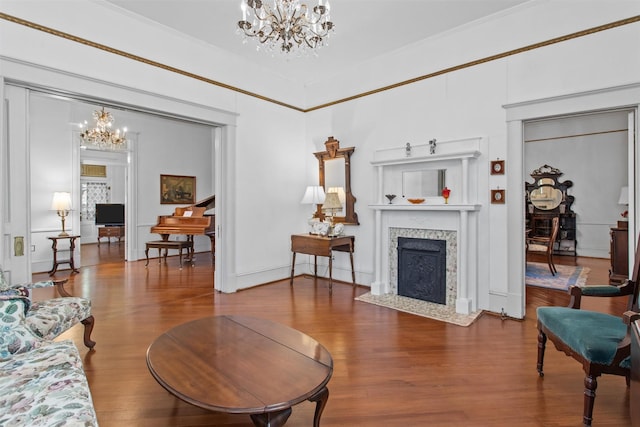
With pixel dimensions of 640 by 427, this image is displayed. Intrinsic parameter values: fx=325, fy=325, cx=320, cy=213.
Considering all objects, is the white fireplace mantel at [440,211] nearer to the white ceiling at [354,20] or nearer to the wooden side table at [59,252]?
the white ceiling at [354,20]

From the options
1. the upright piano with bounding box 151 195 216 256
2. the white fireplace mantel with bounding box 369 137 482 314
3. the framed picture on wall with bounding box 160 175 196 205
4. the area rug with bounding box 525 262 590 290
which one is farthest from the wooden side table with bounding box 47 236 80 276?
the area rug with bounding box 525 262 590 290

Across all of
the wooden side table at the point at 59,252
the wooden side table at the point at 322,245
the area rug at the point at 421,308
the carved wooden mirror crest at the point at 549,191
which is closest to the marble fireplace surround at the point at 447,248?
the area rug at the point at 421,308

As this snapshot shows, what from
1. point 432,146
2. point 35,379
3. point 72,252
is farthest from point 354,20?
point 72,252

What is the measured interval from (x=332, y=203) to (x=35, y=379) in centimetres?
380

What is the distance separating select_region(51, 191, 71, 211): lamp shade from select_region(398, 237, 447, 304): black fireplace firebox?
5914mm

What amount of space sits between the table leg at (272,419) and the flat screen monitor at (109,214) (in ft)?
35.9

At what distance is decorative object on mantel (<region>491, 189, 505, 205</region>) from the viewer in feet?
12.0

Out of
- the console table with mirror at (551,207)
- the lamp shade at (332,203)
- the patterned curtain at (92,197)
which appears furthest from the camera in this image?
the patterned curtain at (92,197)

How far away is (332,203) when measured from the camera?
16.0 feet

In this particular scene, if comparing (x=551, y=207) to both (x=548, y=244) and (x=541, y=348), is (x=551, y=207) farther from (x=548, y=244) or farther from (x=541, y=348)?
(x=541, y=348)

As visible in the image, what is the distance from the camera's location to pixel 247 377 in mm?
1609

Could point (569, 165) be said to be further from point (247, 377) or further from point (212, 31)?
point (247, 377)

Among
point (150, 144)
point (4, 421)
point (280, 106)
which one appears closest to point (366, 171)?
point (280, 106)

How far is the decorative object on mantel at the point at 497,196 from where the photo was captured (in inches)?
144
